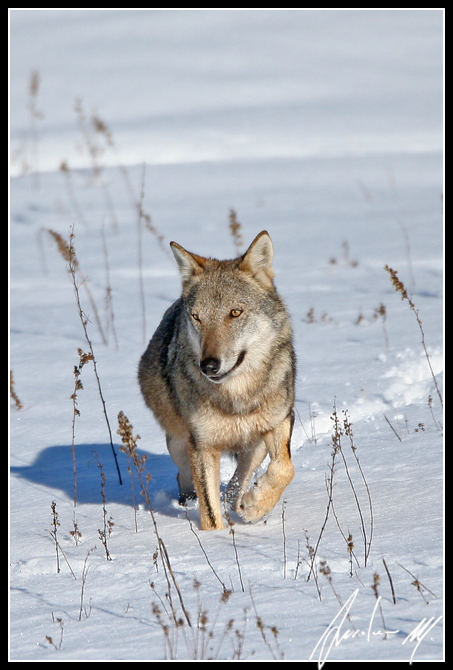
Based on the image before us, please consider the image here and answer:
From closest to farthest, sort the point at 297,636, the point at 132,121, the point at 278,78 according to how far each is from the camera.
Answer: the point at 297,636 < the point at 132,121 < the point at 278,78

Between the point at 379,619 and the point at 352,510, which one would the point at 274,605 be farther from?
the point at 352,510

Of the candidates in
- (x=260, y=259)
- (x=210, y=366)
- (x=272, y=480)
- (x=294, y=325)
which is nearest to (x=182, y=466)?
(x=272, y=480)

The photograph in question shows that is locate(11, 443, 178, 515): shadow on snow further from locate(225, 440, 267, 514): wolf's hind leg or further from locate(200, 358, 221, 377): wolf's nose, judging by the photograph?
locate(200, 358, 221, 377): wolf's nose

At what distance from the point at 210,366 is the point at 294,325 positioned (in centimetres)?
490

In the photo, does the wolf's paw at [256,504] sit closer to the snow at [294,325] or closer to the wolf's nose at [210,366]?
the snow at [294,325]

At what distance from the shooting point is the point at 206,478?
17.8 ft

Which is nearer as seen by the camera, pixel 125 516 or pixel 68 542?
pixel 68 542

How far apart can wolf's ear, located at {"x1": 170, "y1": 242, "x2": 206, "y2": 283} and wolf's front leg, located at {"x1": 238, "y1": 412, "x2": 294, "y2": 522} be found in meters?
1.14

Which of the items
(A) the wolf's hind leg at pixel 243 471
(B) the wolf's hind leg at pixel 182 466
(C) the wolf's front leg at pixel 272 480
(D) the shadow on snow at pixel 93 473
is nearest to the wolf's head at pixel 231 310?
(C) the wolf's front leg at pixel 272 480

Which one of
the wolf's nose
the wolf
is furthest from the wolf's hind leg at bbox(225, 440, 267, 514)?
the wolf's nose

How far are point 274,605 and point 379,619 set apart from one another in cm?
51

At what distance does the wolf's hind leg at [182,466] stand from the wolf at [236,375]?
0.32 metres

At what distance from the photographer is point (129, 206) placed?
17.2 meters
